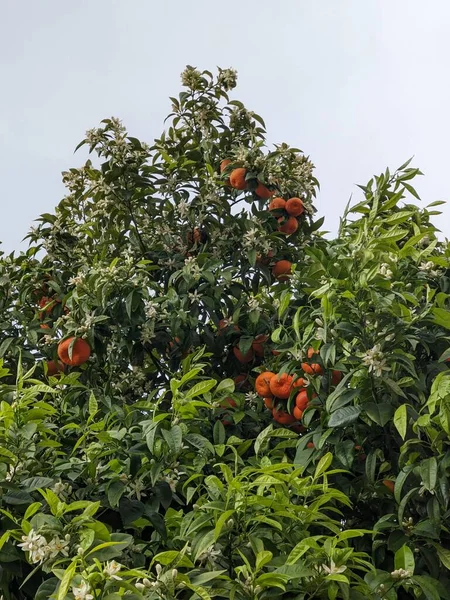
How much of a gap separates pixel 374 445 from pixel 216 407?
25.7 inches

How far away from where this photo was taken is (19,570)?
2486mm

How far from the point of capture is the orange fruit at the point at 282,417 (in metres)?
3.59

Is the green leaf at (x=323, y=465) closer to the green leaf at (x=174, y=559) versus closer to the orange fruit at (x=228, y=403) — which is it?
the green leaf at (x=174, y=559)

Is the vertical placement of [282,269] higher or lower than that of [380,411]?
higher

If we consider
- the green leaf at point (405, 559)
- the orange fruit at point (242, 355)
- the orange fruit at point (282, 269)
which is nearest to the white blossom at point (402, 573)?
the green leaf at point (405, 559)

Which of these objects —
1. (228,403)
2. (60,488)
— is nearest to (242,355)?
(228,403)

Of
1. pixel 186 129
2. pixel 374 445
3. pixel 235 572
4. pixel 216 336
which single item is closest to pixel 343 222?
pixel 216 336

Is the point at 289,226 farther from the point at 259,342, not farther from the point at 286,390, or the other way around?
the point at 286,390

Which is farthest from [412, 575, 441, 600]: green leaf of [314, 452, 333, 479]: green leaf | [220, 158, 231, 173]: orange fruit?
[220, 158, 231, 173]: orange fruit

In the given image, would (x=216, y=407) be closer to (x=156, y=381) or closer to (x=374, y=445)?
(x=374, y=445)

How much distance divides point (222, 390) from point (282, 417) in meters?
0.29

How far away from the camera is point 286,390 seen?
11.5ft

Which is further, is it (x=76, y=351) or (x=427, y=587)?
(x=76, y=351)

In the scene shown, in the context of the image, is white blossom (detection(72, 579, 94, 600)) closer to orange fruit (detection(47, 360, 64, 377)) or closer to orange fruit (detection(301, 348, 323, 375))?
orange fruit (detection(301, 348, 323, 375))
